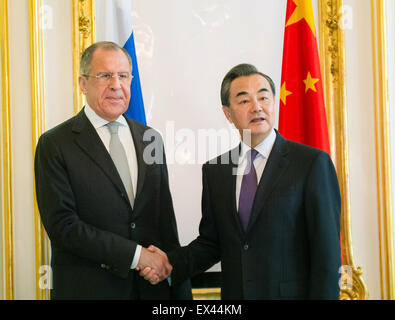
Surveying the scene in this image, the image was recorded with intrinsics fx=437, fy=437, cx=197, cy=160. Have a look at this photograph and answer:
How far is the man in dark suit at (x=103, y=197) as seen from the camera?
1963 mm

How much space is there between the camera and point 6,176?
2416mm

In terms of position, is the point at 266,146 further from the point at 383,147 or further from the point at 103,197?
the point at 383,147

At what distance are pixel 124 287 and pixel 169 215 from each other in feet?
1.33

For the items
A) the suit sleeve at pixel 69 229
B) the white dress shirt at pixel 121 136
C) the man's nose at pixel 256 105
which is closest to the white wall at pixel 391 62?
the man's nose at pixel 256 105

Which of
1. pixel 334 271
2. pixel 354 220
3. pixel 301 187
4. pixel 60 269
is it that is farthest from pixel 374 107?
pixel 60 269

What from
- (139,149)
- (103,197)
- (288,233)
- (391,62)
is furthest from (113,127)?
(391,62)

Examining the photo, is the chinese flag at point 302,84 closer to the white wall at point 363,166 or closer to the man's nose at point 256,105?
the white wall at point 363,166

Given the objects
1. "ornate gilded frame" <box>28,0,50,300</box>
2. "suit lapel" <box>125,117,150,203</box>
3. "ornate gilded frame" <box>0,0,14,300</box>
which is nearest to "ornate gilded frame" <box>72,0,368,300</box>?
"suit lapel" <box>125,117,150,203</box>

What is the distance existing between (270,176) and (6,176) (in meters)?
1.47

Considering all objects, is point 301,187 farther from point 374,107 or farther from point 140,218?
point 374,107

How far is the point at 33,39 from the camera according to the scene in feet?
8.00

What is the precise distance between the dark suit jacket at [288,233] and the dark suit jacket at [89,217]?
0.42 metres

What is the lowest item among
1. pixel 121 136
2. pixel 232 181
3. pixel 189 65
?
pixel 232 181

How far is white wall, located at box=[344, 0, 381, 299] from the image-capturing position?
8.54 feet
